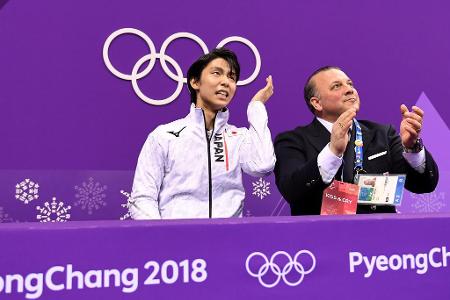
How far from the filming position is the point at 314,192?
1726 mm

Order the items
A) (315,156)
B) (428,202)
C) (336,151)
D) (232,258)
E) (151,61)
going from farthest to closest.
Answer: (428,202) → (151,61) → (315,156) → (336,151) → (232,258)

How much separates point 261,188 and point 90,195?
2.94 ft

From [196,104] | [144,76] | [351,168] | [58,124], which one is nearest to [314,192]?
[351,168]

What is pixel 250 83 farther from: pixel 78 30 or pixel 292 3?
pixel 78 30

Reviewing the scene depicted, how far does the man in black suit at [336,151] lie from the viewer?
1588mm

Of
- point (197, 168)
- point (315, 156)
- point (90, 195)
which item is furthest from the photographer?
point (90, 195)

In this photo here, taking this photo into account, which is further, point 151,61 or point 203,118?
point 151,61

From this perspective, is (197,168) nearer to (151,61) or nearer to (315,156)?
(315,156)

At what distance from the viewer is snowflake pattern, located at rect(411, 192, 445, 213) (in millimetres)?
2893

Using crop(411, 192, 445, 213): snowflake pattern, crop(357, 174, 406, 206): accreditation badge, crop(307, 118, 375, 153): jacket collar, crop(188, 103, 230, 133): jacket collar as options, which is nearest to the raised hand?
crop(357, 174, 406, 206): accreditation badge

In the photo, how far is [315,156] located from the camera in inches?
66.3

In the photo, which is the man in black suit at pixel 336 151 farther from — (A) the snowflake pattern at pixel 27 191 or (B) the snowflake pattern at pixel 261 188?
(A) the snowflake pattern at pixel 27 191

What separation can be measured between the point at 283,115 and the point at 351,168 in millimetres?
867

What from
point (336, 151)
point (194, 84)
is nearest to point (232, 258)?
point (336, 151)
